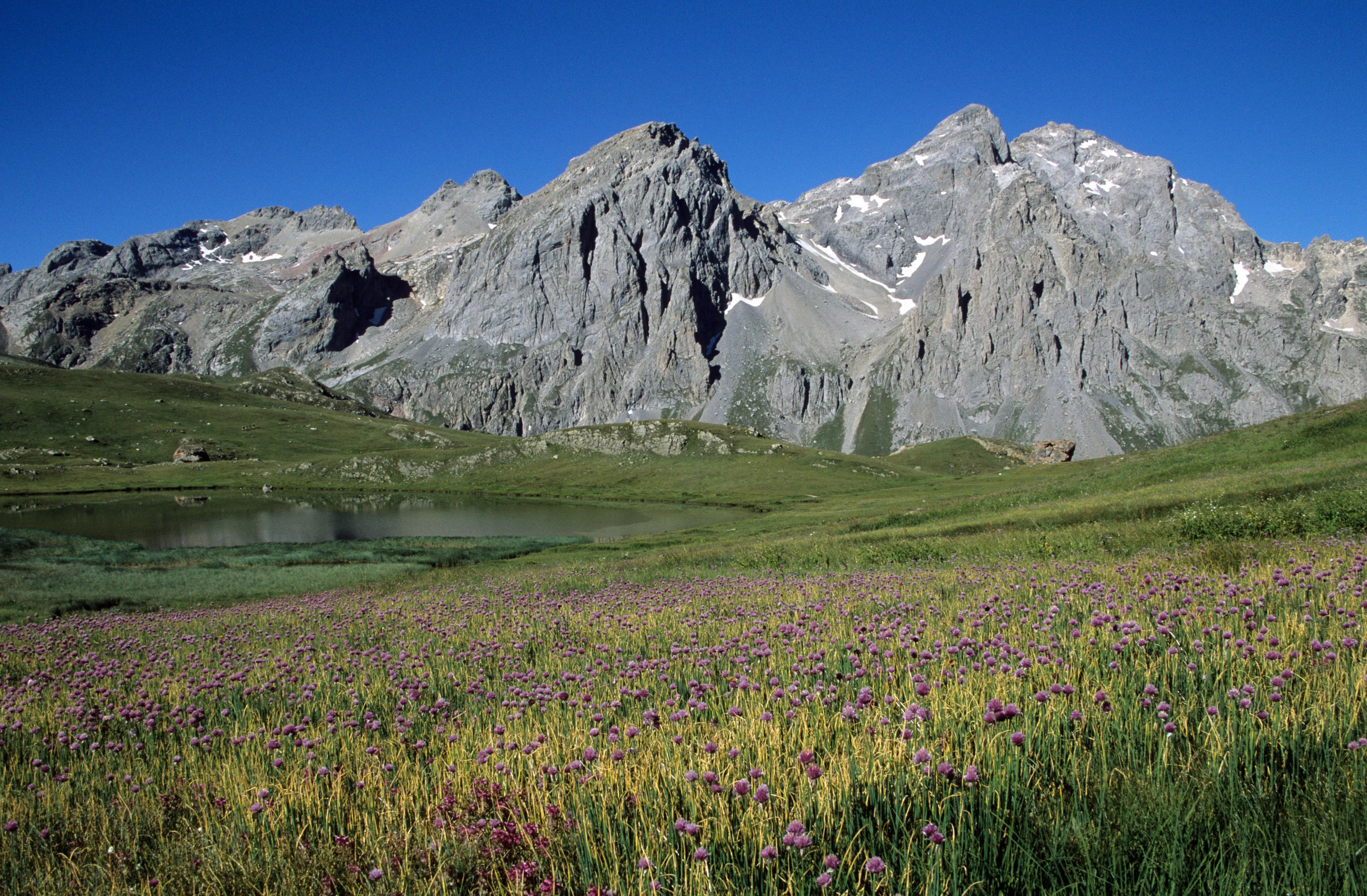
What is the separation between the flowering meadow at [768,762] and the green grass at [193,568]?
23.9 m

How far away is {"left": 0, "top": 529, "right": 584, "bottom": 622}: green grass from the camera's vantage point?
28.9 m

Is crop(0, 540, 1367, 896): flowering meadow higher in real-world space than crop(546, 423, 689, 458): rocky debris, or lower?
lower

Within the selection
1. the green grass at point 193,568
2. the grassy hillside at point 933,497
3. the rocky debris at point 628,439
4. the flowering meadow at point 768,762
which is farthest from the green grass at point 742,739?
the rocky debris at point 628,439

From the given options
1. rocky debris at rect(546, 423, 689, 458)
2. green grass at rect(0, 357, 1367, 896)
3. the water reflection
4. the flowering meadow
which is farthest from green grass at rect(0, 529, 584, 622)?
rocky debris at rect(546, 423, 689, 458)

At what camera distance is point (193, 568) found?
143ft

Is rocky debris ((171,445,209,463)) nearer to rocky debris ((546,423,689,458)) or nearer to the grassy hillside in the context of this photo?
the grassy hillside

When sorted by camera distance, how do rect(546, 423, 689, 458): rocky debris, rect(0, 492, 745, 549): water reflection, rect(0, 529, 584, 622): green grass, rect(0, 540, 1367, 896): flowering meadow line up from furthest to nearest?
1. rect(546, 423, 689, 458): rocky debris
2. rect(0, 492, 745, 549): water reflection
3. rect(0, 529, 584, 622): green grass
4. rect(0, 540, 1367, 896): flowering meadow

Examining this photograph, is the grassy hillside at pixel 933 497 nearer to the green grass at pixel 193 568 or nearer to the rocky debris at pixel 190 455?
the green grass at pixel 193 568

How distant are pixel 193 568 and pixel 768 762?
50324mm

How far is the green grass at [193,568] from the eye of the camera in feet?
94.9

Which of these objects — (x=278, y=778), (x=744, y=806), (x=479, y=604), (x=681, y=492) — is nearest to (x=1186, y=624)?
(x=744, y=806)

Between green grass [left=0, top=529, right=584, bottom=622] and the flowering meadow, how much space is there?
23.9 metres

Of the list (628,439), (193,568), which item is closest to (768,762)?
(193,568)

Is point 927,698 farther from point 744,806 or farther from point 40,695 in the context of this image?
point 40,695
